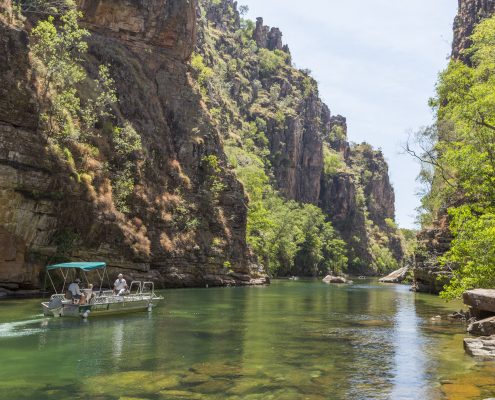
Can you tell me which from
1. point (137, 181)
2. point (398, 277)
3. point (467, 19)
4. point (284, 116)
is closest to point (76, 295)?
point (137, 181)

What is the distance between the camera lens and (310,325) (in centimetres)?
2705

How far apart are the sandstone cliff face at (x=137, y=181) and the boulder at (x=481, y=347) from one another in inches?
1285

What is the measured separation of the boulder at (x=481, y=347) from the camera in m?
18.2

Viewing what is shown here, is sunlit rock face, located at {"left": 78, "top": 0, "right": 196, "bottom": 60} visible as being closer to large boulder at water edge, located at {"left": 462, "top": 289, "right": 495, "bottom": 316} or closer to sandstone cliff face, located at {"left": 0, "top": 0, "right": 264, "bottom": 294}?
sandstone cliff face, located at {"left": 0, "top": 0, "right": 264, "bottom": 294}

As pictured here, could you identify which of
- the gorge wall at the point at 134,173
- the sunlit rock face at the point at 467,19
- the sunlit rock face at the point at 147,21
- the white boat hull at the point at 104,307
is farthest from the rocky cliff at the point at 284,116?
the white boat hull at the point at 104,307

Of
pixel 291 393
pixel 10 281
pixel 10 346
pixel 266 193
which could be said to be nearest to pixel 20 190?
pixel 10 281

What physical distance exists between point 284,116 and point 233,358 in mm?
137846

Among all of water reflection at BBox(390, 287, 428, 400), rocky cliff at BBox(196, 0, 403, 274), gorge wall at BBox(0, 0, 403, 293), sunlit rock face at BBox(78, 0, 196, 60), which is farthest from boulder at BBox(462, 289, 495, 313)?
rocky cliff at BBox(196, 0, 403, 274)

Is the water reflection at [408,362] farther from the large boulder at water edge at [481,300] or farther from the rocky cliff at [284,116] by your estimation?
the rocky cliff at [284,116]

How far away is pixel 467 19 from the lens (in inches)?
2977

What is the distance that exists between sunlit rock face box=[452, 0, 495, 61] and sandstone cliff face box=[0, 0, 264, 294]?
3944 cm

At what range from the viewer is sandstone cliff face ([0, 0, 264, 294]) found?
39.2 m

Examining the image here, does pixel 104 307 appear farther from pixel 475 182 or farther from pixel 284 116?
pixel 284 116

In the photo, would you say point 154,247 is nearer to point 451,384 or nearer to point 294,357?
point 294,357
